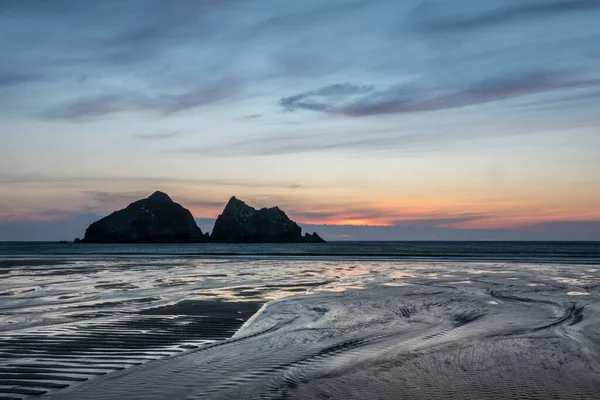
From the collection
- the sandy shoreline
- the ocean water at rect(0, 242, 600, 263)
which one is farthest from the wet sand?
the ocean water at rect(0, 242, 600, 263)

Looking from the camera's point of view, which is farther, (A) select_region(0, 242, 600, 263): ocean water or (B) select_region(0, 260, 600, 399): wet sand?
(A) select_region(0, 242, 600, 263): ocean water

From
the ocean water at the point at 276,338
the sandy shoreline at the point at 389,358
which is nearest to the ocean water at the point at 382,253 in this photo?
the ocean water at the point at 276,338

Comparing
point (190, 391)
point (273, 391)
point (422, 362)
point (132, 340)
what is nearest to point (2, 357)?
point (132, 340)

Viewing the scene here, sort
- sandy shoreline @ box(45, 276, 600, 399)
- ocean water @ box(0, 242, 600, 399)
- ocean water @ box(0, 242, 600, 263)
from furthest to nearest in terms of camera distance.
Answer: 1. ocean water @ box(0, 242, 600, 263)
2. ocean water @ box(0, 242, 600, 399)
3. sandy shoreline @ box(45, 276, 600, 399)

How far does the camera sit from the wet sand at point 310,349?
294 inches

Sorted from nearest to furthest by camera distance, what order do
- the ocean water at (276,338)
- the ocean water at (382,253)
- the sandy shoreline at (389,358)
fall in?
the sandy shoreline at (389,358) → the ocean water at (276,338) → the ocean water at (382,253)

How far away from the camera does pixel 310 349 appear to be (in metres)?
10.3

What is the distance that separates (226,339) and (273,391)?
418cm

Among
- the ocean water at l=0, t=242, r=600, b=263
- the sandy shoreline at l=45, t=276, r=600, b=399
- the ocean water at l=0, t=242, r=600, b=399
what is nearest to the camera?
the sandy shoreline at l=45, t=276, r=600, b=399

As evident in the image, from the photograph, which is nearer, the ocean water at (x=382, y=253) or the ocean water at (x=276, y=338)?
the ocean water at (x=276, y=338)

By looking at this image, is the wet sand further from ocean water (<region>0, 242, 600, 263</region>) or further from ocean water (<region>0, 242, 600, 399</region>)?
ocean water (<region>0, 242, 600, 263</region>)

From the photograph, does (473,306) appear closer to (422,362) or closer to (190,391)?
(422,362)

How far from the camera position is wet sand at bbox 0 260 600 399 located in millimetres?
7457

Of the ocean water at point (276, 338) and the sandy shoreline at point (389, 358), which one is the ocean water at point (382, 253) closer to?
the ocean water at point (276, 338)
